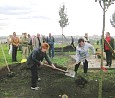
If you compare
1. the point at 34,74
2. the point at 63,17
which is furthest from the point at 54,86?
the point at 63,17

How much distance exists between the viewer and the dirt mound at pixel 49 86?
1224 centimetres

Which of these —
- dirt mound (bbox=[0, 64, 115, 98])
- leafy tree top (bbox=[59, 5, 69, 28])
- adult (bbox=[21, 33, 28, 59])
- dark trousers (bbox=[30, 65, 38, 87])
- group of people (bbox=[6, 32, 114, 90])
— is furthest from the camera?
leafy tree top (bbox=[59, 5, 69, 28])

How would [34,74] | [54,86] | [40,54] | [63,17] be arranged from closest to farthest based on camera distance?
1. [40,54]
2. [34,74]
3. [54,86]
4. [63,17]

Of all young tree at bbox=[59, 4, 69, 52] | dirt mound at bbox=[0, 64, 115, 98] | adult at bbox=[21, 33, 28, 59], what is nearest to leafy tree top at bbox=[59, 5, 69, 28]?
young tree at bbox=[59, 4, 69, 52]

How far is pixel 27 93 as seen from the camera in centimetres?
1239

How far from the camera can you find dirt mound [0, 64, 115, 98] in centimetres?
1224

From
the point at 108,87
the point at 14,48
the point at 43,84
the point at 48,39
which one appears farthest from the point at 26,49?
the point at 108,87

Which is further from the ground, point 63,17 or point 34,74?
point 63,17

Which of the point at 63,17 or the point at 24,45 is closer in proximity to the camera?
the point at 24,45

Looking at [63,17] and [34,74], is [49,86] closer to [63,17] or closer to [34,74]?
[34,74]

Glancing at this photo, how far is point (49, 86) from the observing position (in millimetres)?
13102

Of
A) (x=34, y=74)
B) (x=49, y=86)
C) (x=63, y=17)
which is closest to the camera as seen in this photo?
(x=34, y=74)

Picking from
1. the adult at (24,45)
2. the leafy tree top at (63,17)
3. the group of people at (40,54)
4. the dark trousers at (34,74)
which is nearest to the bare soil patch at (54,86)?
the dark trousers at (34,74)

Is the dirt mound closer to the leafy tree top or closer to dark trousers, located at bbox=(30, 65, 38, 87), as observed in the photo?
dark trousers, located at bbox=(30, 65, 38, 87)
